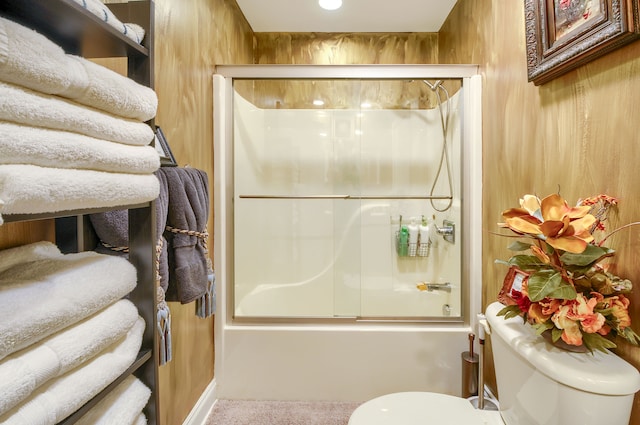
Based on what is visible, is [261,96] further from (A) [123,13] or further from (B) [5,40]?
(B) [5,40]

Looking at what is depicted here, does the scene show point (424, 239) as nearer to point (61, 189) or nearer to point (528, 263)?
point (528, 263)

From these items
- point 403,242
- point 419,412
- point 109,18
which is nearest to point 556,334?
point 419,412

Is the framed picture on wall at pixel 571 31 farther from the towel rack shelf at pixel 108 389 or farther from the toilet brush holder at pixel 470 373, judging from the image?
the towel rack shelf at pixel 108 389

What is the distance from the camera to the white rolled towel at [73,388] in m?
→ 0.48

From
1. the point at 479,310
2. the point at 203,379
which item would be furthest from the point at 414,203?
the point at 203,379

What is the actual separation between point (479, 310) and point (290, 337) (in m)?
1.02

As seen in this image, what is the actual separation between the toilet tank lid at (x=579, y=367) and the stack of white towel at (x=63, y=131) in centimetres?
105

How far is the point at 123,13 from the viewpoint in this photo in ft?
2.67

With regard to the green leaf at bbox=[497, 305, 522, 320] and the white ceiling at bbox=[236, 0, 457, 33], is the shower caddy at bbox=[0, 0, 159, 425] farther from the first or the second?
the white ceiling at bbox=[236, 0, 457, 33]

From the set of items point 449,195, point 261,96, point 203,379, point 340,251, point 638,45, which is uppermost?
point 261,96

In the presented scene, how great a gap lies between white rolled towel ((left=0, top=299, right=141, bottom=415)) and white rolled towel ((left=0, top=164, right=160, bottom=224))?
0.20 m

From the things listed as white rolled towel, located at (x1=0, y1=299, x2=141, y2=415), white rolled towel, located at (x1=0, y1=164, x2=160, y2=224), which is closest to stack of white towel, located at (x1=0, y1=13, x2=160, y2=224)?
white rolled towel, located at (x1=0, y1=164, x2=160, y2=224)

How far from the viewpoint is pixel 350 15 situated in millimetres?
2324

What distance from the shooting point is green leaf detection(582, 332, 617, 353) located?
853 mm
